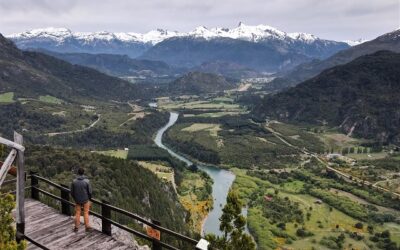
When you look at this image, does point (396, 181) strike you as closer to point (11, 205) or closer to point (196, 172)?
point (196, 172)

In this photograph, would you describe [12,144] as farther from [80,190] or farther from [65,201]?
[65,201]

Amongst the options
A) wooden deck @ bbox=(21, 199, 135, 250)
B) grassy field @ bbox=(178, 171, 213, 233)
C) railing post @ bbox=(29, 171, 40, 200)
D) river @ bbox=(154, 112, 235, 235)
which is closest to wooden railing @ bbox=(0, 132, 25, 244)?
wooden deck @ bbox=(21, 199, 135, 250)

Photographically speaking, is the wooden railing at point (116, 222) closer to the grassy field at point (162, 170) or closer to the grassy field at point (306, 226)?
the grassy field at point (306, 226)

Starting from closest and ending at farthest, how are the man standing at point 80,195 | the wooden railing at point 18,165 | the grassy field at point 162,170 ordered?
the wooden railing at point 18,165
the man standing at point 80,195
the grassy field at point 162,170

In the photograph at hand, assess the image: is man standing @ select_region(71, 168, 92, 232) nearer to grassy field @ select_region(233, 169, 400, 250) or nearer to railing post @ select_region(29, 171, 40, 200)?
railing post @ select_region(29, 171, 40, 200)

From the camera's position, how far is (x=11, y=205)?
1320 cm

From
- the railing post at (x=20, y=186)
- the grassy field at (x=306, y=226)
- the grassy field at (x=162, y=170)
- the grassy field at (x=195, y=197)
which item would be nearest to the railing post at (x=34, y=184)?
the railing post at (x=20, y=186)

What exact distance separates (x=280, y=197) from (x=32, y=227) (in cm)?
13636

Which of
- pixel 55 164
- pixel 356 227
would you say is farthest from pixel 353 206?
pixel 55 164

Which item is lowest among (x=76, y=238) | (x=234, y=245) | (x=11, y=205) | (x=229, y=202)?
(x=234, y=245)

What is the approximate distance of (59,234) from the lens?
1892cm

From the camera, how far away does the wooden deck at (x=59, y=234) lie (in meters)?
18.0

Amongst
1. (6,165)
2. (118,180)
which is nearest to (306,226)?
(118,180)

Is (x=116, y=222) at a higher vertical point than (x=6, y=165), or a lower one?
lower
